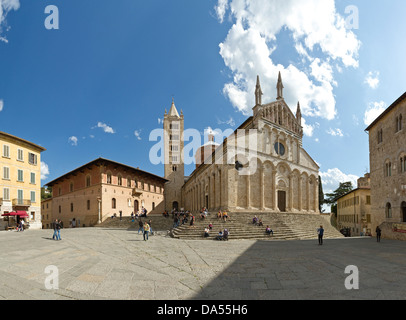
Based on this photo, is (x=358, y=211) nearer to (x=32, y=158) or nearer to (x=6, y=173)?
(x=32, y=158)

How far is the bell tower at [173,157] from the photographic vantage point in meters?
54.1

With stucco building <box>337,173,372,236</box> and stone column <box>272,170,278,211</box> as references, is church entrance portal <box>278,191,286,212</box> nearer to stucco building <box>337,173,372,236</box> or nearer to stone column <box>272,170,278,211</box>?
stone column <box>272,170,278,211</box>

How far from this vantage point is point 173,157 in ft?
190

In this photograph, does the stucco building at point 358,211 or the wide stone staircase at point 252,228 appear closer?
the wide stone staircase at point 252,228

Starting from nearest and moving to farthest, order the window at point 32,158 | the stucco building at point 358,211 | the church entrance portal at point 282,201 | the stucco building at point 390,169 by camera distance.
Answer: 1. the stucco building at point 390,169
2. the window at point 32,158
3. the church entrance portal at point 282,201
4. the stucco building at point 358,211

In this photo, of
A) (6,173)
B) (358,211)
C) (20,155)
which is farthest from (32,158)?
(358,211)

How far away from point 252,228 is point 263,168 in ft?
33.7

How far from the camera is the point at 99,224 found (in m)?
33.8

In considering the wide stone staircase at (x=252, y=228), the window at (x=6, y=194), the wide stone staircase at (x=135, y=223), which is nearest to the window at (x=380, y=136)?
the wide stone staircase at (x=252, y=228)

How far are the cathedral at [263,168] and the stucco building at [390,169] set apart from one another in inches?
408

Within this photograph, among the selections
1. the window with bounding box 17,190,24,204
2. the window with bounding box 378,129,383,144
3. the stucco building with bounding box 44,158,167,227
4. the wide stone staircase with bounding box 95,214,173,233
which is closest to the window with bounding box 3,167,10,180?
the window with bounding box 17,190,24,204

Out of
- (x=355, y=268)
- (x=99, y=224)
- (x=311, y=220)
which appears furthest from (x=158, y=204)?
(x=355, y=268)

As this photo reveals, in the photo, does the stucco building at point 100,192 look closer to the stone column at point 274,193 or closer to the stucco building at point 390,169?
the stone column at point 274,193
